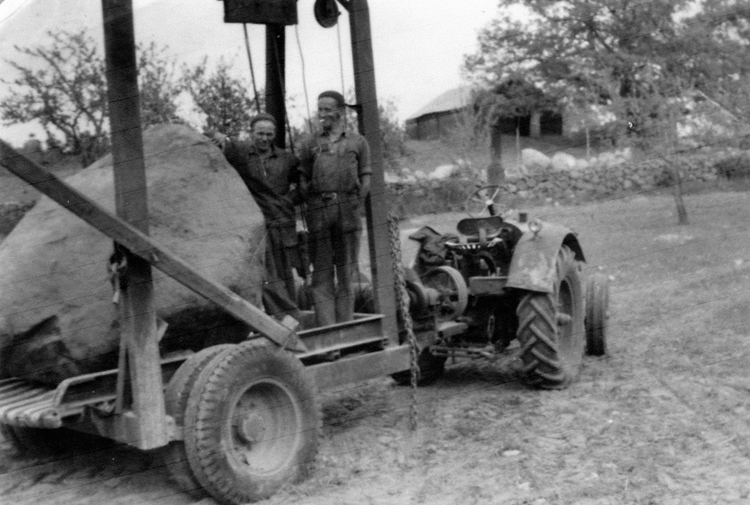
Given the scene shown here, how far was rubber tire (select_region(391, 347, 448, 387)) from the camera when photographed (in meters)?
7.27

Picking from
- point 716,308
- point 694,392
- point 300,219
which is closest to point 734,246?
point 716,308

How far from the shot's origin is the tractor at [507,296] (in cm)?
666

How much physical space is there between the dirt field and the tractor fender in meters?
0.82

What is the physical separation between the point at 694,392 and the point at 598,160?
1795cm

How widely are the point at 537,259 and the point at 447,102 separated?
66.9 ft

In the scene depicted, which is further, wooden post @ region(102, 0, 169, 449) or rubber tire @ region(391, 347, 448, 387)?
rubber tire @ region(391, 347, 448, 387)

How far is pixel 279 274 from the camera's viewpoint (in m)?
6.20

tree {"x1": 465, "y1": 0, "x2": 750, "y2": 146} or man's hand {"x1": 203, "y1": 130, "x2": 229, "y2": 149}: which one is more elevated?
tree {"x1": 465, "y1": 0, "x2": 750, "y2": 146}

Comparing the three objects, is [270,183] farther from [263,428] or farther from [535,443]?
[535,443]

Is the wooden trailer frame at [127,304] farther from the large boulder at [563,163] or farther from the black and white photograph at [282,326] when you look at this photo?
the large boulder at [563,163]

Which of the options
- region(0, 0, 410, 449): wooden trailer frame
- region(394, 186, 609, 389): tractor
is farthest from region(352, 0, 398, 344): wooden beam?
region(0, 0, 410, 449): wooden trailer frame

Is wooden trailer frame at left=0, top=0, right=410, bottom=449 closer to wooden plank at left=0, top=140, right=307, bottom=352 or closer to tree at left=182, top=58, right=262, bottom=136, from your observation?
wooden plank at left=0, top=140, right=307, bottom=352

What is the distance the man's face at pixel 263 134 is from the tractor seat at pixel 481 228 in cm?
194

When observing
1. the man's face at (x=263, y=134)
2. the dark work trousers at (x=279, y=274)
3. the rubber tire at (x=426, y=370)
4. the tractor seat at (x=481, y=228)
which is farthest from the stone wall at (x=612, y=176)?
the man's face at (x=263, y=134)
